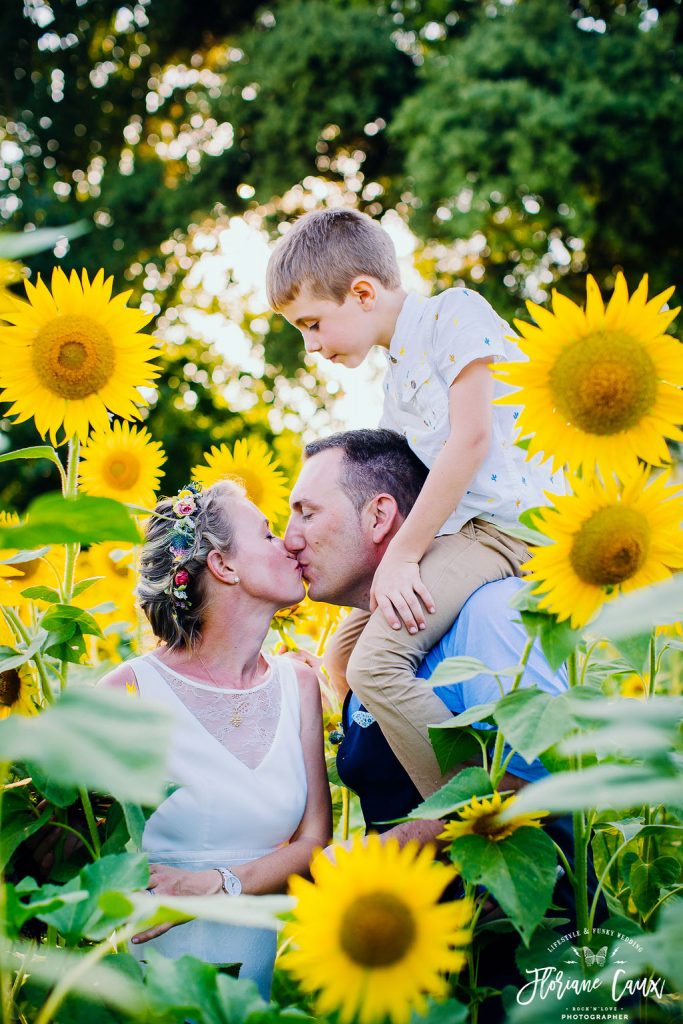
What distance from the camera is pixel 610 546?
1340 mm

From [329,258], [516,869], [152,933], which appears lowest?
[152,933]

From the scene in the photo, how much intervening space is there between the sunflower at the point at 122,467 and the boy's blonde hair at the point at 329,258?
770 millimetres

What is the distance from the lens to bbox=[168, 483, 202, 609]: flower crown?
2.55 meters

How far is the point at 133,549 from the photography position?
2.71m

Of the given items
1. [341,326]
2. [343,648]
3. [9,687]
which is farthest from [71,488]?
[341,326]

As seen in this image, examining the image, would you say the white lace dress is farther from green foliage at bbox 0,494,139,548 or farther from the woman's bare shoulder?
green foliage at bbox 0,494,139,548

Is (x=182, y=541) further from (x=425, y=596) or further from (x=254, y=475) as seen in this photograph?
(x=425, y=596)

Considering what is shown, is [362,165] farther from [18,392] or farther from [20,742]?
[20,742]

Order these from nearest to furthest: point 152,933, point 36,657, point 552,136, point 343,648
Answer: point 36,657 < point 152,933 < point 343,648 < point 552,136

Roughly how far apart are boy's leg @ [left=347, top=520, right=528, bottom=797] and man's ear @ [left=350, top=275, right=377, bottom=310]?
83cm

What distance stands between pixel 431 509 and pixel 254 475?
26.1 inches

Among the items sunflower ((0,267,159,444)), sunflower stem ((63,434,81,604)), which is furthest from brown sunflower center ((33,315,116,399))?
sunflower stem ((63,434,81,604))

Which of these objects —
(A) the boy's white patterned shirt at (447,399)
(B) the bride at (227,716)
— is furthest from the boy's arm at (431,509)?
(B) the bride at (227,716)

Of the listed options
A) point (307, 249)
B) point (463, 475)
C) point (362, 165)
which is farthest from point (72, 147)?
point (463, 475)
